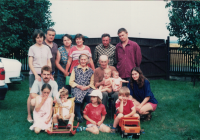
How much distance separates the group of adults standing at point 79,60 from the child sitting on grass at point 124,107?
0.66 m

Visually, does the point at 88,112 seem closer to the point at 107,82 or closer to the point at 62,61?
the point at 107,82

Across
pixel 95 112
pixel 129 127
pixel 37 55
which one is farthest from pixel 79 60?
pixel 129 127

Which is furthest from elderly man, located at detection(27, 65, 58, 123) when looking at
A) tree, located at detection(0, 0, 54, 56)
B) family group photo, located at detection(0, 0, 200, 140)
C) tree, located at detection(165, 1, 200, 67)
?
tree, located at detection(165, 1, 200, 67)

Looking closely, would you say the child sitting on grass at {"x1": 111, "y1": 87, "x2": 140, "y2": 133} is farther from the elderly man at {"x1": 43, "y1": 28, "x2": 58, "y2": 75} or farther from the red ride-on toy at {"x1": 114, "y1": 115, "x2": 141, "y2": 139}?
the elderly man at {"x1": 43, "y1": 28, "x2": 58, "y2": 75}

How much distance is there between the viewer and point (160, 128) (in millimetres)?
4824

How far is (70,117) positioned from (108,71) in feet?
4.37

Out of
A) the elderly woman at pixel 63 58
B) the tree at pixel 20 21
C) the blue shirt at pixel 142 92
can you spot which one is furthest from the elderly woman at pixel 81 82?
the tree at pixel 20 21

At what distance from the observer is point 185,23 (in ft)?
35.1

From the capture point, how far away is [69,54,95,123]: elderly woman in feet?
17.3

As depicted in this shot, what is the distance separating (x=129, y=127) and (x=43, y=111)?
1.69 meters

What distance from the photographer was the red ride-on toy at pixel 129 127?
165 inches

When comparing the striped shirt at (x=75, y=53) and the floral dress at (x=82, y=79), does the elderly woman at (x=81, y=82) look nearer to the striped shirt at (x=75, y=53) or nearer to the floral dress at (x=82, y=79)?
the floral dress at (x=82, y=79)

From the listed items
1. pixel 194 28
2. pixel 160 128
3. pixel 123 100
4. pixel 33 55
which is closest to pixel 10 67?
pixel 33 55

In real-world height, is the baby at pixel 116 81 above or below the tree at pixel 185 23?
below
